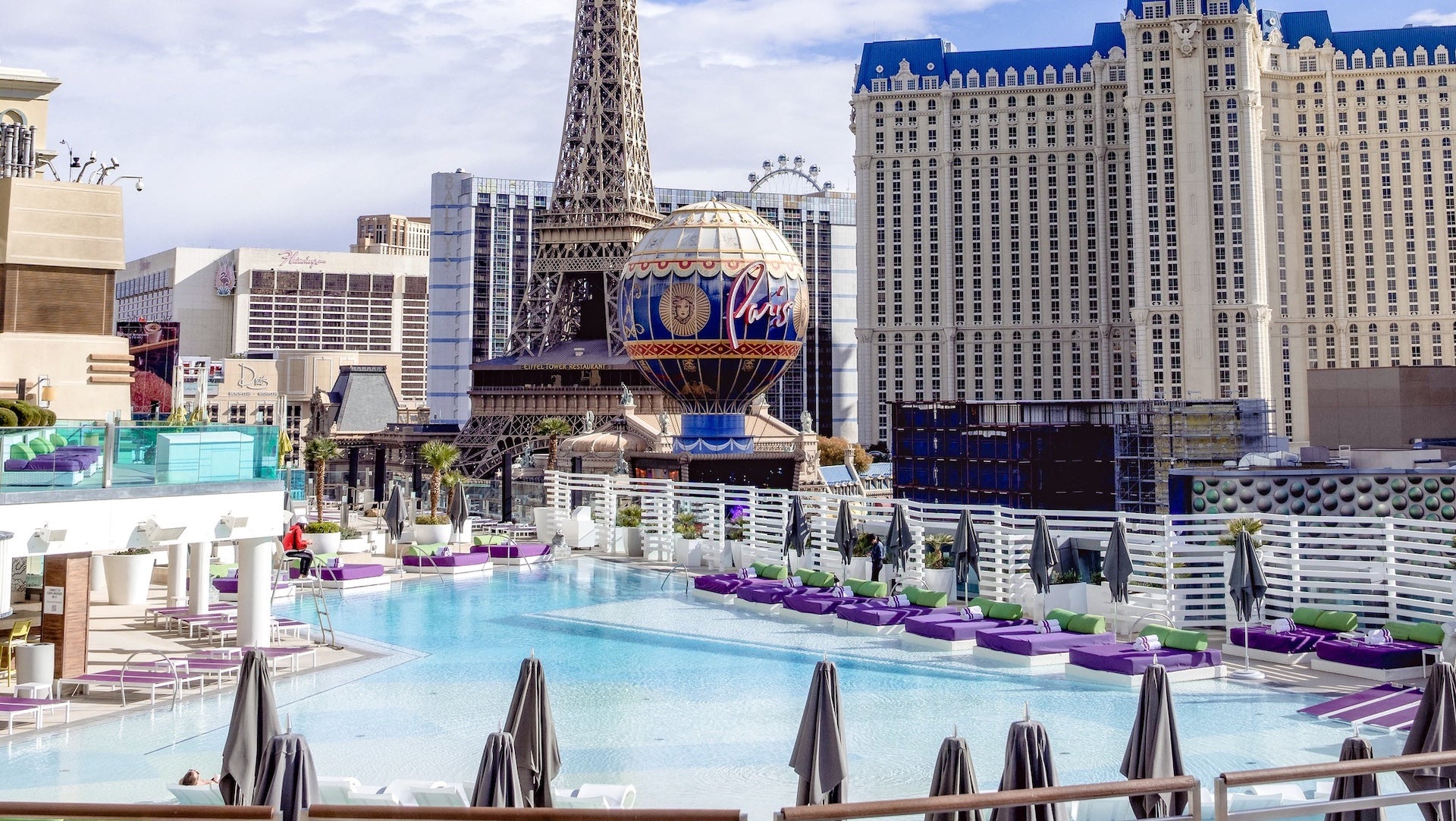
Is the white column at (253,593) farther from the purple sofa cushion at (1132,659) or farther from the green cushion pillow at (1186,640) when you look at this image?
the green cushion pillow at (1186,640)

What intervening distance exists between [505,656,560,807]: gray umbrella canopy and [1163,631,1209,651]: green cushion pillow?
10600mm

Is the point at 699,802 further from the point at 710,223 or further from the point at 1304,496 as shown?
the point at 710,223

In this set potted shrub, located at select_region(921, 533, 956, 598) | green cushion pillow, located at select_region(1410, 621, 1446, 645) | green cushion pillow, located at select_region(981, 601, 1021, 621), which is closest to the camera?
green cushion pillow, located at select_region(1410, 621, 1446, 645)

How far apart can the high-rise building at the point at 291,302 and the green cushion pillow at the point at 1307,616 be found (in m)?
137

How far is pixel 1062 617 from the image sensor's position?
1970 cm

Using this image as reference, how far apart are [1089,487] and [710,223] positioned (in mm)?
15579

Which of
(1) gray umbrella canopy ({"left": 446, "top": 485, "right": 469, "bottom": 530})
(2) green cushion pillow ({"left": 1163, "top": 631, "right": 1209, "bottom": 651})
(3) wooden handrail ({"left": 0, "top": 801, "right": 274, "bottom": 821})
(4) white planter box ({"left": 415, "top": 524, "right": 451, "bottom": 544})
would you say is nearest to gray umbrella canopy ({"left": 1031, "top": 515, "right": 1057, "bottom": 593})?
(2) green cushion pillow ({"left": 1163, "top": 631, "right": 1209, "bottom": 651})

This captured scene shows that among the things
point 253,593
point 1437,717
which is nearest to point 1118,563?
point 1437,717

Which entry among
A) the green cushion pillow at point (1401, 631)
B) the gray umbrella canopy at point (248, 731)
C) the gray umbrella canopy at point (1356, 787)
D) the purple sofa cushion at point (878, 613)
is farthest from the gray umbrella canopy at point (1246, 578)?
the gray umbrella canopy at point (248, 731)

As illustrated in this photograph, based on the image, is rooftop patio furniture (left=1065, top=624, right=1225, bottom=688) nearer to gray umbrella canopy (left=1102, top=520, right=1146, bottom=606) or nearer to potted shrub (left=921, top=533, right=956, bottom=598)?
gray umbrella canopy (left=1102, top=520, right=1146, bottom=606)

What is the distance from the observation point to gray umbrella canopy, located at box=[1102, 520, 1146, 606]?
19.5 m

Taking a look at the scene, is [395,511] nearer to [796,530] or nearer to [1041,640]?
[796,530]

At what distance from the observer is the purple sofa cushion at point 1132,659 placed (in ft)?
55.6

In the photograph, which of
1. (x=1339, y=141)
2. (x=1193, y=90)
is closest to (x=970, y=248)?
(x=1193, y=90)
